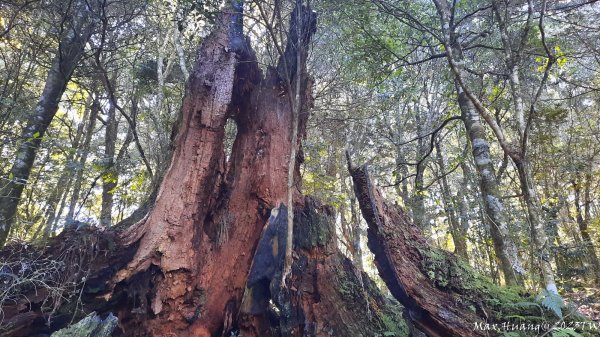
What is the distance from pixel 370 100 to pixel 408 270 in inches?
258

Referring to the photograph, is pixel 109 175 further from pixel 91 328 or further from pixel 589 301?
pixel 589 301

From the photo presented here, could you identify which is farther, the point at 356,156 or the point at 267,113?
the point at 356,156

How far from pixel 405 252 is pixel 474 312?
94 centimetres

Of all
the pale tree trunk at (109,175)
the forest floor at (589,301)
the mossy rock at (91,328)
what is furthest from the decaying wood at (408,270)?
the pale tree trunk at (109,175)

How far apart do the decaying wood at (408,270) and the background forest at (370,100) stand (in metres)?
0.61

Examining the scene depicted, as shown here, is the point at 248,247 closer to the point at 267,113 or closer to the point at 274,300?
the point at 274,300

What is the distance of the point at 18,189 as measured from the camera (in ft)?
18.6

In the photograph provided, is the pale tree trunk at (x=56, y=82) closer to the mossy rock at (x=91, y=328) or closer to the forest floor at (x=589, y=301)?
the mossy rock at (x=91, y=328)

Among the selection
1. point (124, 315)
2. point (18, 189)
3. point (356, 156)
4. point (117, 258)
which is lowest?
point (124, 315)

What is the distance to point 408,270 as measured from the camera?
385cm

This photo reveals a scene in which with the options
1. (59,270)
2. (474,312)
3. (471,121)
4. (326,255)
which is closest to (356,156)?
(471,121)

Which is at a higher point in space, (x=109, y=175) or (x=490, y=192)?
(x=109, y=175)

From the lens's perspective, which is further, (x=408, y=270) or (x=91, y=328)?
(x=408, y=270)

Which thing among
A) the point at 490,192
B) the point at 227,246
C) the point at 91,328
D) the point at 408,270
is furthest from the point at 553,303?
the point at 91,328
